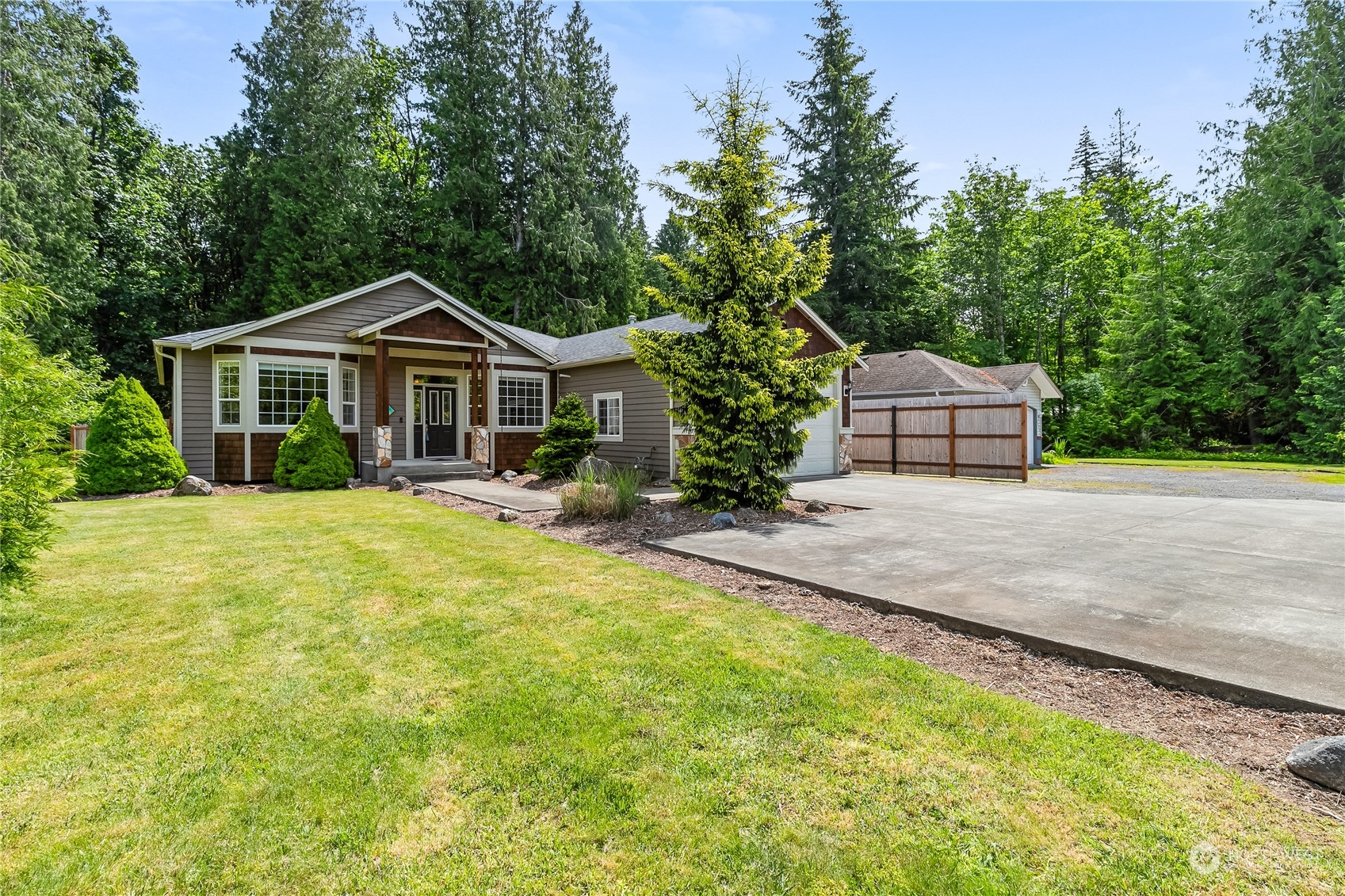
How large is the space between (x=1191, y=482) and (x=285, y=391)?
20.4m

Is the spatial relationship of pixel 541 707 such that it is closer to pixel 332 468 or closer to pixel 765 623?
pixel 765 623

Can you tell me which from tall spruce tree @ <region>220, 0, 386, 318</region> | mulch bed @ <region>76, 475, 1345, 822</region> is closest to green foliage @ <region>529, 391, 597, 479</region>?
mulch bed @ <region>76, 475, 1345, 822</region>

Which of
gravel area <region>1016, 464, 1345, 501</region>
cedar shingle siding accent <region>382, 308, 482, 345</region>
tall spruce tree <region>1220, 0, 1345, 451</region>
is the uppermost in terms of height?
tall spruce tree <region>1220, 0, 1345, 451</region>

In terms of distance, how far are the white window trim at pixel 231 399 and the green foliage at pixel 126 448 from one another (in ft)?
4.49

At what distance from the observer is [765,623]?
14.3 feet

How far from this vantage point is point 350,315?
1491 centimetres

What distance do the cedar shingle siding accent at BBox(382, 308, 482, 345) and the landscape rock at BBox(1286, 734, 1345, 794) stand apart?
49.5ft

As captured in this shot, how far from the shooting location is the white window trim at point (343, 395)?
14695 mm

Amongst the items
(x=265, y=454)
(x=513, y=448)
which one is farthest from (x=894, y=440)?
(x=265, y=454)

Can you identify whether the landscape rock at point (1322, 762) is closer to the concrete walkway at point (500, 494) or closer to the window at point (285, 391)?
the concrete walkway at point (500, 494)

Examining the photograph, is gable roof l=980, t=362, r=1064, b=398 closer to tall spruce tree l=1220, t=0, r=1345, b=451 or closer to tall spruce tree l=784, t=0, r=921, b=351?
tall spruce tree l=1220, t=0, r=1345, b=451

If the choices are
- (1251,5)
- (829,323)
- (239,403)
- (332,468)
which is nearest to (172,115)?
(239,403)

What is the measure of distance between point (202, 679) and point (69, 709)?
0.52 meters

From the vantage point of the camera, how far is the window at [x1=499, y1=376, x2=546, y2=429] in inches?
656
